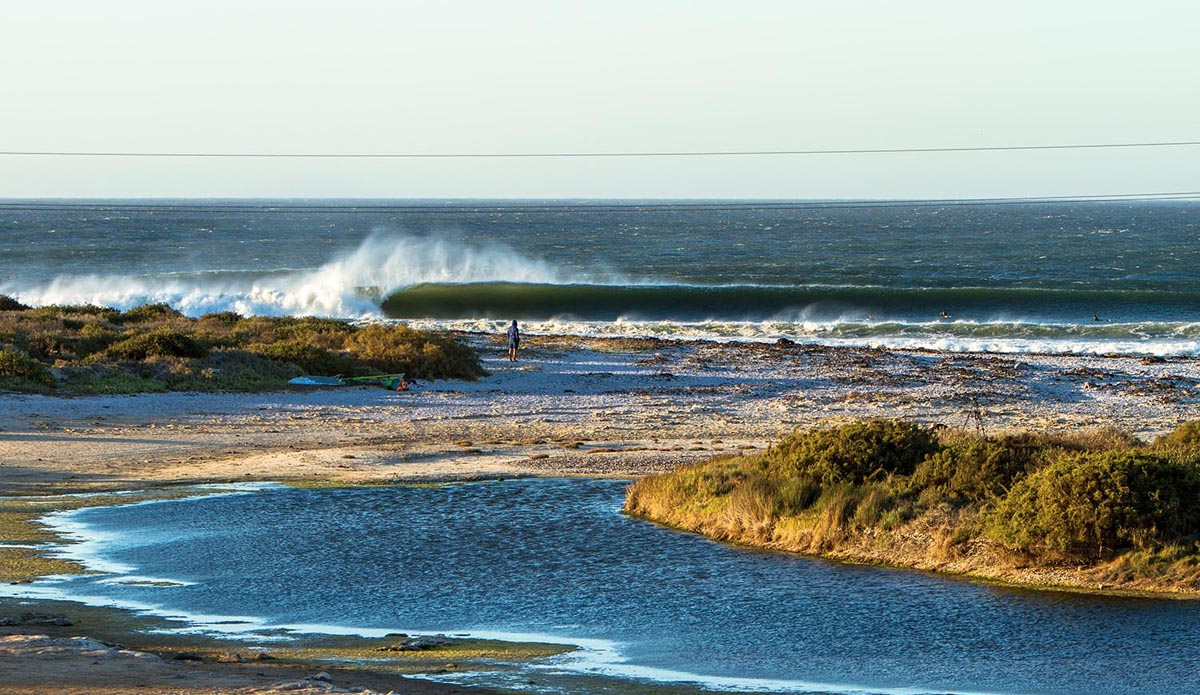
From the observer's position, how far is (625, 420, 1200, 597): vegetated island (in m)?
15.6

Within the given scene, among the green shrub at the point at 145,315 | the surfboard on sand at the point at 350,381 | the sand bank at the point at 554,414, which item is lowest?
the sand bank at the point at 554,414

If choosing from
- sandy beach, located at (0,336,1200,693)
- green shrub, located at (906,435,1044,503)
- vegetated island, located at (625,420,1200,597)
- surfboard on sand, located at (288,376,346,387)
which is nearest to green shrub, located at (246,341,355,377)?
surfboard on sand, located at (288,376,346,387)

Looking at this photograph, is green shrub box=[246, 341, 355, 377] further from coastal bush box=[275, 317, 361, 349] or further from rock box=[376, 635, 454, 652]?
rock box=[376, 635, 454, 652]

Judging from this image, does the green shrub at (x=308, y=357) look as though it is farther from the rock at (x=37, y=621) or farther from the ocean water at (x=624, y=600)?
the rock at (x=37, y=621)

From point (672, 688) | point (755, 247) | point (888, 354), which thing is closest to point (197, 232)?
point (755, 247)

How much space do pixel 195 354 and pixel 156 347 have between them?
0.95 m

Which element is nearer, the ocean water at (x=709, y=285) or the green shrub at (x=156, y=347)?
the green shrub at (x=156, y=347)

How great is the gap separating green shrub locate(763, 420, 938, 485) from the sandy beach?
4.87m

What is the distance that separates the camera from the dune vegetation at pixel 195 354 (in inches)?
1294

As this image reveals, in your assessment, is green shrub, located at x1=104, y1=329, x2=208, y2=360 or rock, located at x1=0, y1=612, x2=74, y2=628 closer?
rock, located at x1=0, y1=612, x2=74, y2=628

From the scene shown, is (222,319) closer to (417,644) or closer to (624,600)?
(624,600)

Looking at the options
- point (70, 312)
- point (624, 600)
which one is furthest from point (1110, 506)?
point (70, 312)


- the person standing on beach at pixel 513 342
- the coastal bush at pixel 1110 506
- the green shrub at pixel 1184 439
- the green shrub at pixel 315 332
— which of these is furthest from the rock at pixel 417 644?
the person standing on beach at pixel 513 342

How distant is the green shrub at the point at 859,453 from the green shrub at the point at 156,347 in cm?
2036
